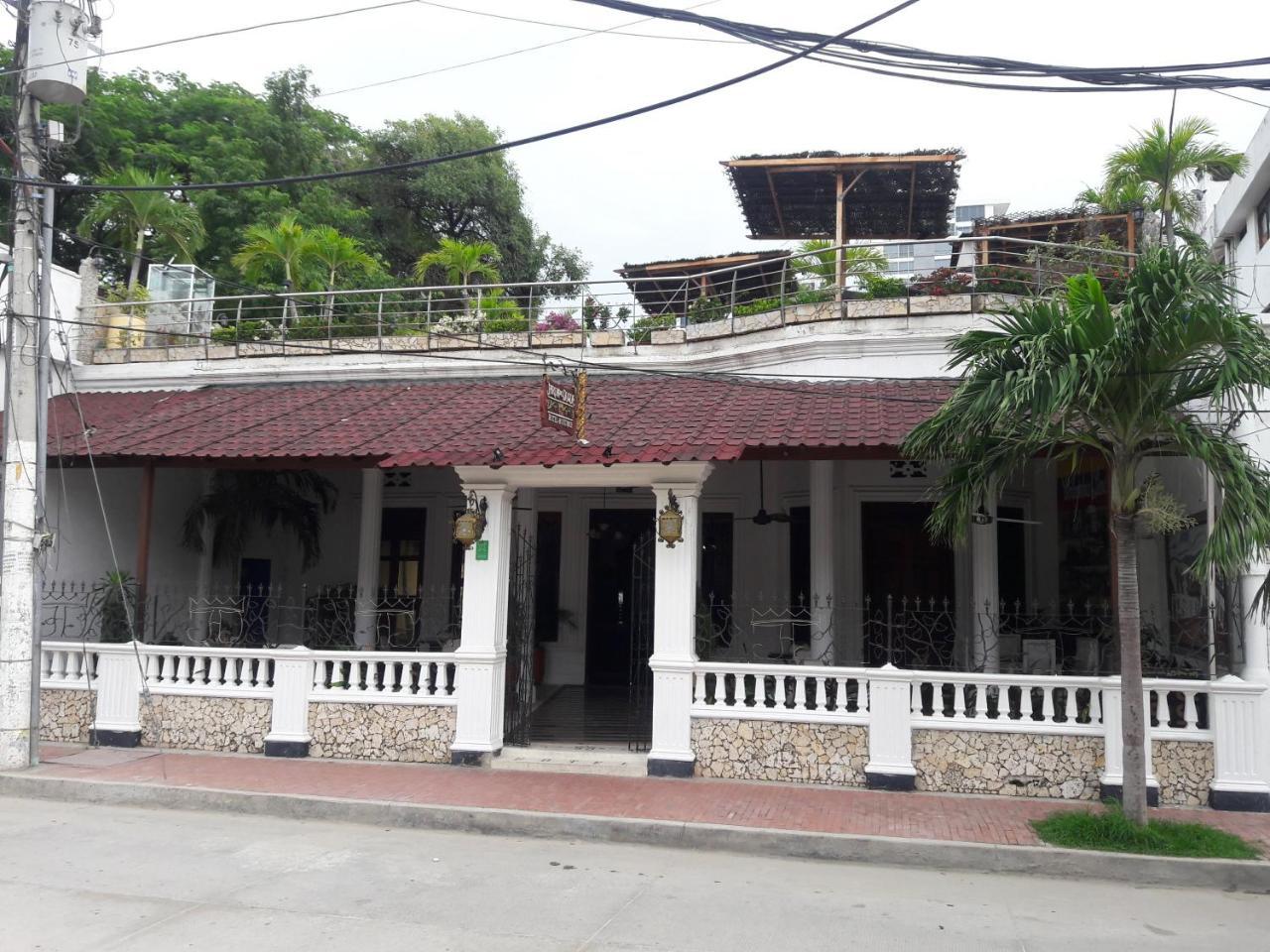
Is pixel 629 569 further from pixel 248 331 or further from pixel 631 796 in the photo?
pixel 248 331

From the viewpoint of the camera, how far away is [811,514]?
12164mm

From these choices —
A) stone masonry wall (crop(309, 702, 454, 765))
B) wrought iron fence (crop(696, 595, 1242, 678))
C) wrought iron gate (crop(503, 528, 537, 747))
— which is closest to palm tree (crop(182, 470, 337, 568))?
stone masonry wall (crop(309, 702, 454, 765))

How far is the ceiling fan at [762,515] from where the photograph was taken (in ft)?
43.6

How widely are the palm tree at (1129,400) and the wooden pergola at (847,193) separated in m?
9.77

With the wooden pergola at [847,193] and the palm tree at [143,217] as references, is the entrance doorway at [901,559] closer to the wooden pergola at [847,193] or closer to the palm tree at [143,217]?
the wooden pergola at [847,193]

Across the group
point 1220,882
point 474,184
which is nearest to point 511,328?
point 1220,882

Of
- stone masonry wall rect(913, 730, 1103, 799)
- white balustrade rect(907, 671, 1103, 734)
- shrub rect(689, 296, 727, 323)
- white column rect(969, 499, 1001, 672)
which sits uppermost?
shrub rect(689, 296, 727, 323)

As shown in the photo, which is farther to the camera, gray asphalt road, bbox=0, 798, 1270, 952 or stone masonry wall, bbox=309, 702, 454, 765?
stone masonry wall, bbox=309, 702, 454, 765

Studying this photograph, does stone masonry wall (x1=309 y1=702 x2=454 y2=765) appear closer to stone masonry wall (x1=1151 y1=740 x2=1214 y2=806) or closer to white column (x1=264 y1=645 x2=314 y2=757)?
white column (x1=264 y1=645 x2=314 y2=757)

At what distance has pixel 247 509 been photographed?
14.3 m

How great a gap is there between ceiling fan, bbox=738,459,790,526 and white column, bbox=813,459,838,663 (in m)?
1.09

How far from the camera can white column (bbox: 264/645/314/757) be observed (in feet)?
34.0

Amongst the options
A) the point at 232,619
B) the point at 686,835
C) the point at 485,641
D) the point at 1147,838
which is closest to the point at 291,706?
the point at 485,641

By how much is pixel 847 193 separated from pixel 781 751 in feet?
39.0
